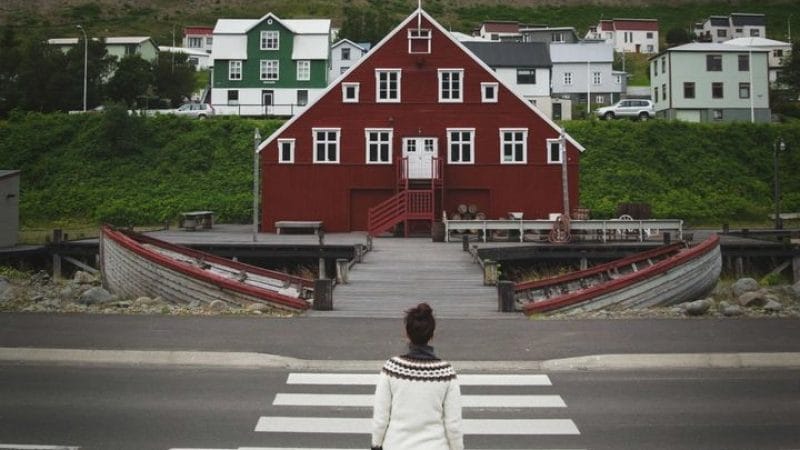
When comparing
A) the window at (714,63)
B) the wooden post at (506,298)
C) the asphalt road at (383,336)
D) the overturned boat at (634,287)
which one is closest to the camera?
the asphalt road at (383,336)

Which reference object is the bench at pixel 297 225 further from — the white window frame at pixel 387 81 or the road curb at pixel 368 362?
the road curb at pixel 368 362

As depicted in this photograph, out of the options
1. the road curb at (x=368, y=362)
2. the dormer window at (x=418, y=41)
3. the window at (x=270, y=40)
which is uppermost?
the window at (x=270, y=40)

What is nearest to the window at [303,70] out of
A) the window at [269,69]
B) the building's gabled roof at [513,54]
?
the window at [269,69]

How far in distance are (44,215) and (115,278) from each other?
33552mm

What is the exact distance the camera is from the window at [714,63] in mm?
72438

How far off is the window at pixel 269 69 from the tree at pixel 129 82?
1218 cm

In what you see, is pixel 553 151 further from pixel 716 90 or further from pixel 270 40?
pixel 716 90

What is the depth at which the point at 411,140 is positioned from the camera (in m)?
43.7

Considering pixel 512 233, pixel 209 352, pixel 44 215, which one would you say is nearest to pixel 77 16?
pixel 44 215

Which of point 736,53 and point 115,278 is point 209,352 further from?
point 736,53

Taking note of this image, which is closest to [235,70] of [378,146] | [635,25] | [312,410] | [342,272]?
[378,146]

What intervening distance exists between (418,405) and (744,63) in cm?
7572

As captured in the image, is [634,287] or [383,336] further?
[634,287]

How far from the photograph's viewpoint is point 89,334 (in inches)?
550
